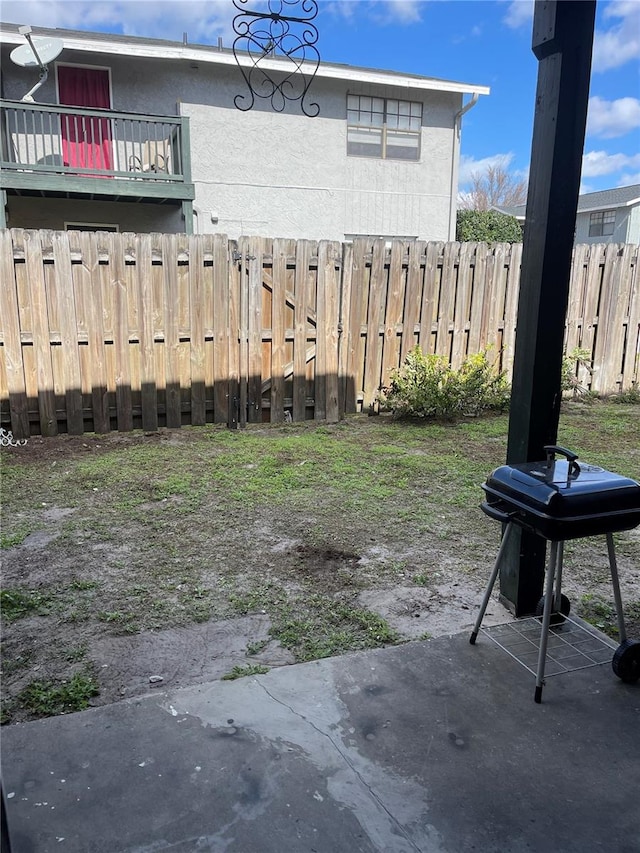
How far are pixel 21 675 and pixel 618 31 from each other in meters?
4.14

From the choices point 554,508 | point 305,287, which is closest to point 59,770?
point 554,508

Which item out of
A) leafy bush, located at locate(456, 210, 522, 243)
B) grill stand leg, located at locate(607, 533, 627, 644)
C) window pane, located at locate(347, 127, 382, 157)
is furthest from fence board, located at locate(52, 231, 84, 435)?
leafy bush, located at locate(456, 210, 522, 243)

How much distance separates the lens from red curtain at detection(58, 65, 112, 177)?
12383mm

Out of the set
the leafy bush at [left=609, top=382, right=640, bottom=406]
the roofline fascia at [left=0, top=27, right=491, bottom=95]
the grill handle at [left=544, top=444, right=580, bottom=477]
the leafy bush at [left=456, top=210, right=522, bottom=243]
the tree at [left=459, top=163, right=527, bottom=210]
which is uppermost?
the tree at [left=459, top=163, right=527, bottom=210]

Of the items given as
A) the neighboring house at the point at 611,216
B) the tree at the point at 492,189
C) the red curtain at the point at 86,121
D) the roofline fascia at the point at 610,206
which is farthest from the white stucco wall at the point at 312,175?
the tree at the point at 492,189

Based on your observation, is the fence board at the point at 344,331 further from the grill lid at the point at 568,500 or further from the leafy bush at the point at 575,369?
the grill lid at the point at 568,500

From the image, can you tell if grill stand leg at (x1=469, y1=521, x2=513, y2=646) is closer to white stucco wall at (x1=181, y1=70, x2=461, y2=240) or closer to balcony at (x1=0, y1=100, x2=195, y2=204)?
balcony at (x1=0, y1=100, x2=195, y2=204)

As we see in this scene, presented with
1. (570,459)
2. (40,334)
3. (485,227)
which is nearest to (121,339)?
(40,334)

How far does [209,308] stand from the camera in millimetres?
6773

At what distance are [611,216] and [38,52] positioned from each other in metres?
23.4

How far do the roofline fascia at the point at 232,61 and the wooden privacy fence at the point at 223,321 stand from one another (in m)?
6.61

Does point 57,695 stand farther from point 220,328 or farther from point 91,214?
point 91,214

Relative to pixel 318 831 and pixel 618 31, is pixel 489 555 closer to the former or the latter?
pixel 318 831

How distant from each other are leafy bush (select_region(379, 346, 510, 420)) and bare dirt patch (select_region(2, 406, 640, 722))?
0.98 m
